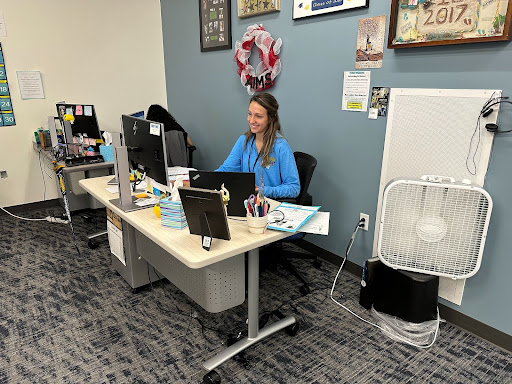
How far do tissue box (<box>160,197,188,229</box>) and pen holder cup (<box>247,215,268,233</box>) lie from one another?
0.29 metres

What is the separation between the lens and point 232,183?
1.67 m

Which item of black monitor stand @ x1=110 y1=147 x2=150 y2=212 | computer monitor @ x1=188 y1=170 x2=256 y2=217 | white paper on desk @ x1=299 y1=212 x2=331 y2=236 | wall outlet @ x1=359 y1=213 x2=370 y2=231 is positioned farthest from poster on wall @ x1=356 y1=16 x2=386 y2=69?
black monitor stand @ x1=110 y1=147 x2=150 y2=212

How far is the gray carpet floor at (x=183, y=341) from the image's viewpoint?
176 centimetres

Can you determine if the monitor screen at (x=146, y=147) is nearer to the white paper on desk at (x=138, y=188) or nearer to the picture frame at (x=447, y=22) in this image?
the white paper on desk at (x=138, y=188)

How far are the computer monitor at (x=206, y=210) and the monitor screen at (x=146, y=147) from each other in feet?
1.09

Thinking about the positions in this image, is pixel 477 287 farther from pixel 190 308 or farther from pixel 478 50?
pixel 190 308

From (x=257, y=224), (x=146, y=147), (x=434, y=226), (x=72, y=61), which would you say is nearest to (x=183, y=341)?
(x=257, y=224)

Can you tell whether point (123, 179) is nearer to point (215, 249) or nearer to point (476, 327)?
point (215, 249)

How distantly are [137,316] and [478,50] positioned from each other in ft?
7.68

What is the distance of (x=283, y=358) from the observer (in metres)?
1.86

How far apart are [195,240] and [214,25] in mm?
2621

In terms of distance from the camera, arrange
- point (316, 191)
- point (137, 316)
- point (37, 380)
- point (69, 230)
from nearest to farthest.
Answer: point (37, 380) < point (137, 316) < point (316, 191) < point (69, 230)

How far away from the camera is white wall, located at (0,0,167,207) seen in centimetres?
354

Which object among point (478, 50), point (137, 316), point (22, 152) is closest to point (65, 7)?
point (22, 152)
